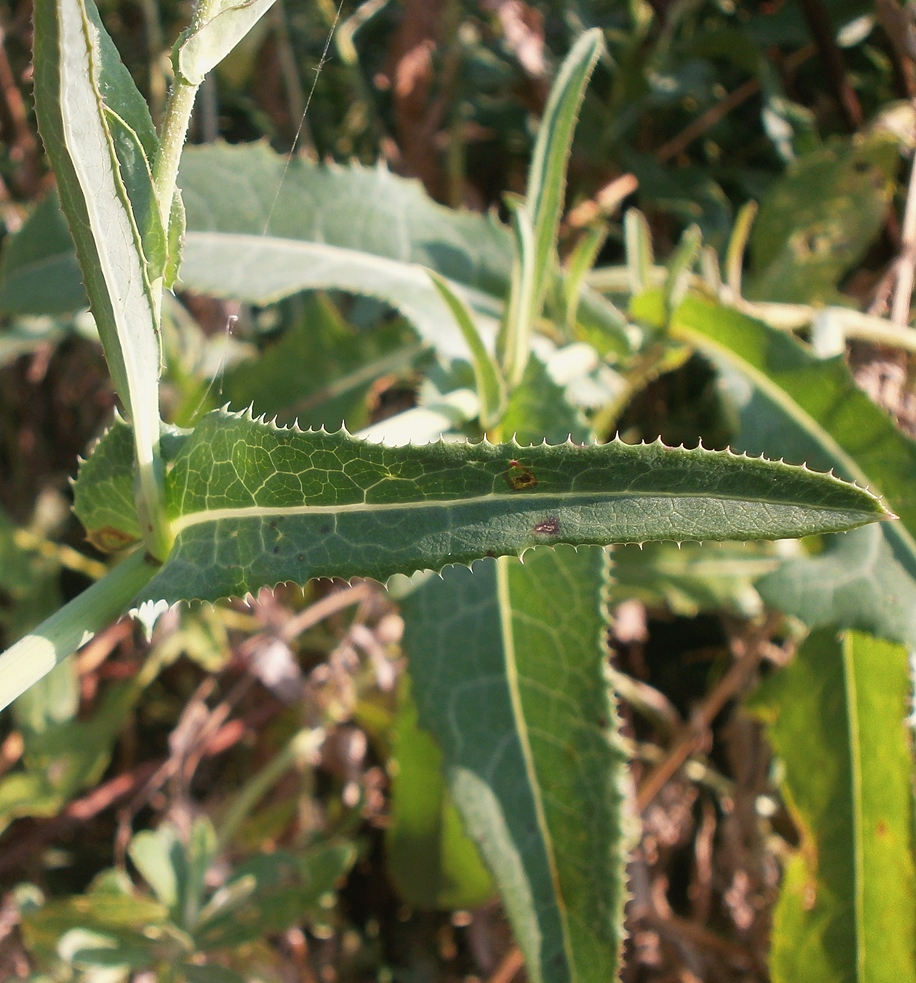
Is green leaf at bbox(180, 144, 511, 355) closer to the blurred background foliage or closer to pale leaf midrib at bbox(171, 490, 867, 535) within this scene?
the blurred background foliage

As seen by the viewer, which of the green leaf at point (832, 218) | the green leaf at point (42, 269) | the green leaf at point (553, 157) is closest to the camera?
the green leaf at point (553, 157)

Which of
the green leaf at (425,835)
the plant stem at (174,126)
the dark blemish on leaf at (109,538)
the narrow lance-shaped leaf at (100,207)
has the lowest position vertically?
the green leaf at (425,835)

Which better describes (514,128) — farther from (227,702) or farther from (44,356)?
(227,702)

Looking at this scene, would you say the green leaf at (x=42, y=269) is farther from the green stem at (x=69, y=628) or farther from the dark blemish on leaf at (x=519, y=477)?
the dark blemish on leaf at (x=519, y=477)

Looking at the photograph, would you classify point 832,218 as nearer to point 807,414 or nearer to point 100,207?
point 807,414

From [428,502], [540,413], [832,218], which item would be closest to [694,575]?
[540,413]

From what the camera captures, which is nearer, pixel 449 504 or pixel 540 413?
pixel 449 504

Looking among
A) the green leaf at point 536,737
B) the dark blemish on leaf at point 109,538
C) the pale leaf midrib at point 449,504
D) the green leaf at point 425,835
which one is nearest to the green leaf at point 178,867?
the green leaf at point 425,835
